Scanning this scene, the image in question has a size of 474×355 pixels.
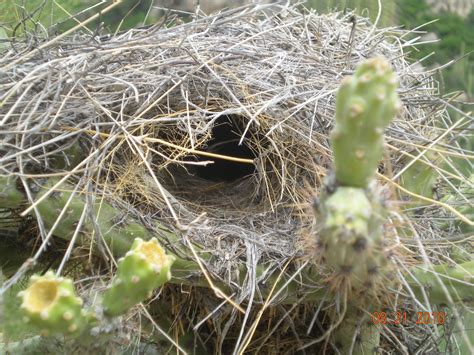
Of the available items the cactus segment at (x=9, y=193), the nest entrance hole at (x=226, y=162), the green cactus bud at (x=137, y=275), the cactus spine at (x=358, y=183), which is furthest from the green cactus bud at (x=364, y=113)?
the nest entrance hole at (x=226, y=162)

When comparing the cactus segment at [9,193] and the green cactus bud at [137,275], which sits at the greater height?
the green cactus bud at [137,275]

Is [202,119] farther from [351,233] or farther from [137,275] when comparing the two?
[351,233]

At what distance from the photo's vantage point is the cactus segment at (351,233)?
3.17 feet

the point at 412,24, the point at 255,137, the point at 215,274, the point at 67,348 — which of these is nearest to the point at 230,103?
the point at 255,137

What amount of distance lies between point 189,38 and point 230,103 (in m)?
0.19

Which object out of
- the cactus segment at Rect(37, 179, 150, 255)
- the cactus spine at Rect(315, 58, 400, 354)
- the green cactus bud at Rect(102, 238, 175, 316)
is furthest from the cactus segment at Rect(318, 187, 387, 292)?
the cactus segment at Rect(37, 179, 150, 255)

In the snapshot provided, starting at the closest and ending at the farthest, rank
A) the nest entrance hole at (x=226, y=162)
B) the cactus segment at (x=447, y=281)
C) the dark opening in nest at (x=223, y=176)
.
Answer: the cactus segment at (x=447, y=281), the dark opening in nest at (x=223, y=176), the nest entrance hole at (x=226, y=162)

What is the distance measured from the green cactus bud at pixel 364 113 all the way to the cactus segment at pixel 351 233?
43mm

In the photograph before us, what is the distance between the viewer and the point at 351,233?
97 cm

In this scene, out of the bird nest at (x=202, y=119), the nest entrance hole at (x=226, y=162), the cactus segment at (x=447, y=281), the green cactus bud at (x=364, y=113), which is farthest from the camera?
the nest entrance hole at (x=226, y=162)

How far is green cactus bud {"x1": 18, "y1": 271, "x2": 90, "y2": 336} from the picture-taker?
102 centimetres

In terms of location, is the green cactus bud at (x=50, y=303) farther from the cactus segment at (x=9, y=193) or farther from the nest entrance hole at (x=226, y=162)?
the nest entrance hole at (x=226, y=162)
